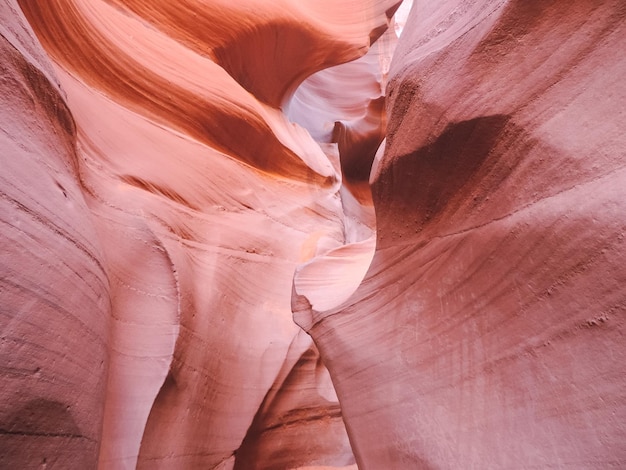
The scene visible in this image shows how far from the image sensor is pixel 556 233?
79 cm

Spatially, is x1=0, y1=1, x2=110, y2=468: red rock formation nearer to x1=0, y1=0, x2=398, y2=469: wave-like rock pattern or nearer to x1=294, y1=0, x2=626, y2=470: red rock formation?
x1=0, y1=0, x2=398, y2=469: wave-like rock pattern

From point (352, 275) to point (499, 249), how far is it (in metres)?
0.83

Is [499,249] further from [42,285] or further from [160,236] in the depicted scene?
[160,236]

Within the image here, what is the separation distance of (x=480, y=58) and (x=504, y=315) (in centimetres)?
54

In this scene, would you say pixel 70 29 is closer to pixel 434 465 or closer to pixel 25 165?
pixel 25 165

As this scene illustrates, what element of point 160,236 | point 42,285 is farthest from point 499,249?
point 160,236

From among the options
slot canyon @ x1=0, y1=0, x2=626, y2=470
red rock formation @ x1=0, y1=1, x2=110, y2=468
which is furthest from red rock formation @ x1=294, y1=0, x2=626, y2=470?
red rock formation @ x1=0, y1=1, x2=110, y2=468

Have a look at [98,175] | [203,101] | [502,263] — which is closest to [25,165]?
[98,175]

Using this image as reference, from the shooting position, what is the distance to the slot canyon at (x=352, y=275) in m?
0.78

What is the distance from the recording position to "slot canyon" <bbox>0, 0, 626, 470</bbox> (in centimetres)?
78

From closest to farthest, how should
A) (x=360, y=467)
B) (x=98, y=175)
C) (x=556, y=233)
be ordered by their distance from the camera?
(x=556, y=233), (x=360, y=467), (x=98, y=175)

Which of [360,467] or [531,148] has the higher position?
[531,148]

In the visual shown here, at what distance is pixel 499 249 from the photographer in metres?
0.91

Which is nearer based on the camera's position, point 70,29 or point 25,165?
point 25,165
